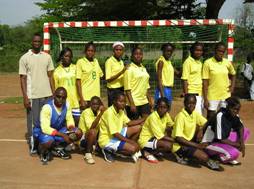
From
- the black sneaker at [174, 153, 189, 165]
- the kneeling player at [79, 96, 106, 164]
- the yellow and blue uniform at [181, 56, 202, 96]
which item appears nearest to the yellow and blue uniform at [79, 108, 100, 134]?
the kneeling player at [79, 96, 106, 164]

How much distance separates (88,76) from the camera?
655cm

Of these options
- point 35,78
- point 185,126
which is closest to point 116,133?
point 185,126

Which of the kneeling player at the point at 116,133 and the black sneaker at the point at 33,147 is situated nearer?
the kneeling player at the point at 116,133

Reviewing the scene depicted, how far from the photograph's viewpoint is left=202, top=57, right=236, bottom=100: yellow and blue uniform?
639cm

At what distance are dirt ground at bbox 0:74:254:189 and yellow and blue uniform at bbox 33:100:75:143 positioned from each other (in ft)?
1.27

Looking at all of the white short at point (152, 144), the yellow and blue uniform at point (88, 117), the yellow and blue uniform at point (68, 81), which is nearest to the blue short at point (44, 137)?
the yellow and blue uniform at point (88, 117)

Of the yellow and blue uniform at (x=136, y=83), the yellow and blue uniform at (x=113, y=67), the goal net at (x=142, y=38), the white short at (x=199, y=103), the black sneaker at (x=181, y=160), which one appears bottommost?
the black sneaker at (x=181, y=160)

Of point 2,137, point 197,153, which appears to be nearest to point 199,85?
point 197,153

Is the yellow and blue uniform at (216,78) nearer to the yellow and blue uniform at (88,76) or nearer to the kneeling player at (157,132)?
the kneeling player at (157,132)

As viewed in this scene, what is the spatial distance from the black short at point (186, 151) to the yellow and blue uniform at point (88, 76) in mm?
1756

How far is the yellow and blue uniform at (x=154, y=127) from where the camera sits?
5.93m

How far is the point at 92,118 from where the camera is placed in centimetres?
627

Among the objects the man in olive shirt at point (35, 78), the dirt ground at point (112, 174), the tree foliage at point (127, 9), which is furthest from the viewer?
the tree foliage at point (127, 9)

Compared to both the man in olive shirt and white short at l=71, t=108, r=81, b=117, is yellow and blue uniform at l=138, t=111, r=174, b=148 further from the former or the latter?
the man in olive shirt
